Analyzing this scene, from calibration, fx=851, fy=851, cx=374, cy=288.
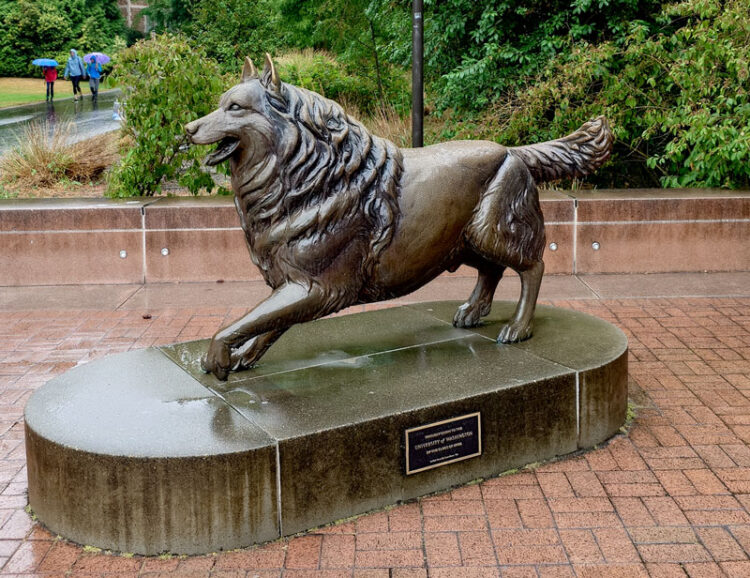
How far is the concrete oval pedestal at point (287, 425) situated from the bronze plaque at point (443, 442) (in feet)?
0.12

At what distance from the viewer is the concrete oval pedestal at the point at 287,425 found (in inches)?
144

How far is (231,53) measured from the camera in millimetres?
21422

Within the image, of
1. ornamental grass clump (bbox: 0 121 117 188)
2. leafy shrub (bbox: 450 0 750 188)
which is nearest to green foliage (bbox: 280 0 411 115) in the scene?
leafy shrub (bbox: 450 0 750 188)

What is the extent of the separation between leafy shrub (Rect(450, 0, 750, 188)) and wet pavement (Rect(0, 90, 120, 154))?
10252mm

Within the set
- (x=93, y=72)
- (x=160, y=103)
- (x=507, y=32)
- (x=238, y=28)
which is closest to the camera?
(x=160, y=103)

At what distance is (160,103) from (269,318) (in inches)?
237

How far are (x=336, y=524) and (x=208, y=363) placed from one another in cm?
109

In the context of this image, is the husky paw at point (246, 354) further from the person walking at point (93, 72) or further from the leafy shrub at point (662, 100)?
the person walking at point (93, 72)

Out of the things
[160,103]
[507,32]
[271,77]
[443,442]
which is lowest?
[443,442]

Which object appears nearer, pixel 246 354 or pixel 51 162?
pixel 246 354

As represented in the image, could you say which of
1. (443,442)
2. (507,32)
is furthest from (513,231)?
(507,32)

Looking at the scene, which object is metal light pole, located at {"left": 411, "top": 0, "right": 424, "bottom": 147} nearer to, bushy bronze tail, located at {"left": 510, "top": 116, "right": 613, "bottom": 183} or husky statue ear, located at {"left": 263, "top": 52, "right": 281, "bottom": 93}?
bushy bronze tail, located at {"left": 510, "top": 116, "right": 613, "bottom": 183}

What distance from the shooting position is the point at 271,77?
4.15 m

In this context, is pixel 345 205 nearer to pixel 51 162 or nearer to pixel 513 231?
pixel 513 231
